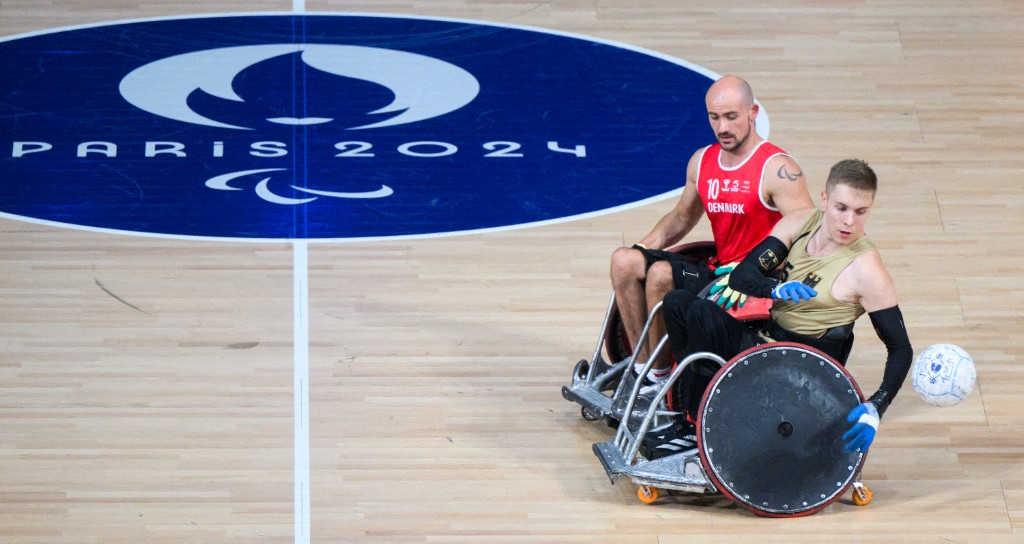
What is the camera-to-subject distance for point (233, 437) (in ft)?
20.4

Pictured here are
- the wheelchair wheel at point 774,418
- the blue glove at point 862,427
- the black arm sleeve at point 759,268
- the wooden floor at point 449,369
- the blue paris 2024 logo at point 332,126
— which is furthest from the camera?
the blue paris 2024 logo at point 332,126

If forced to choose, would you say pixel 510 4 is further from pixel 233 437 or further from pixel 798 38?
pixel 233 437

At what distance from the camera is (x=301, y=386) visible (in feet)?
21.6

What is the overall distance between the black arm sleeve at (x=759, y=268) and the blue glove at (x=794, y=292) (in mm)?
97

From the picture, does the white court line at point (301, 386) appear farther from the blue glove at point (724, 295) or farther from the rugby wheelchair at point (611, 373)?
the blue glove at point (724, 295)

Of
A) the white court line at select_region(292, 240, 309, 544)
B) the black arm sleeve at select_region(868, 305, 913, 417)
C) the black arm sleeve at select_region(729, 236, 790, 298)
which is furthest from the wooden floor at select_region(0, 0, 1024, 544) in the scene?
the black arm sleeve at select_region(729, 236, 790, 298)

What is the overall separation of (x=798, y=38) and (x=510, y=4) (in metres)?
1.78

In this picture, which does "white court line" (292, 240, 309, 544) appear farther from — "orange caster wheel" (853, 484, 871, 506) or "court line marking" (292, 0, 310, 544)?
"orange caster wheel" (853, 484, 871, 506)

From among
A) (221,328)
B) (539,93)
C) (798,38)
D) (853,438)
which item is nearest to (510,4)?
(539,93)

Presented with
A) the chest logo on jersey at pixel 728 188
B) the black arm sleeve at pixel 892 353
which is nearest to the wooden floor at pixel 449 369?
the black arm sleeve at pixel 892 353

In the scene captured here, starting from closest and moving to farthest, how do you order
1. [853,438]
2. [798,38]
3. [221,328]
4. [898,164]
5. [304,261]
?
1. [853,438]
2. [221,328]
3. [304,261]
4. [898,164]
5. [798,38]

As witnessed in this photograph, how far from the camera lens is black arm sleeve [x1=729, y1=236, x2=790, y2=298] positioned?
5.62 meters

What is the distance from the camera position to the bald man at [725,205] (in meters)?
6.05

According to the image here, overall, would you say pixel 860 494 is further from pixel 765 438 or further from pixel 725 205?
pixel 725 205
